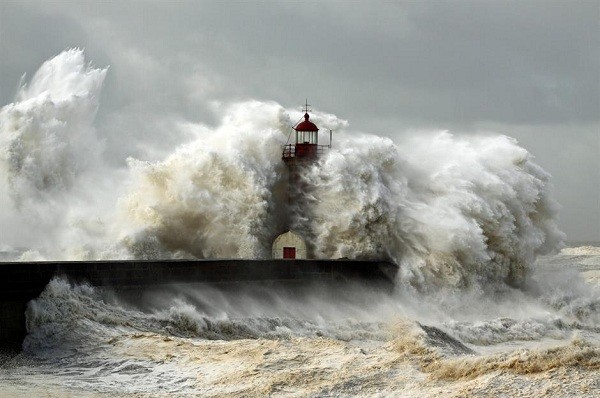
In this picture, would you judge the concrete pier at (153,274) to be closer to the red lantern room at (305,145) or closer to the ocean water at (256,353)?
the ocean water at (256,353)

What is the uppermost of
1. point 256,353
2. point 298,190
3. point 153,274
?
point 298,190

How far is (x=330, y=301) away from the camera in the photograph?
52.1ft

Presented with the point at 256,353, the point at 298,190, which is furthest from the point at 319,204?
the point at 256,353

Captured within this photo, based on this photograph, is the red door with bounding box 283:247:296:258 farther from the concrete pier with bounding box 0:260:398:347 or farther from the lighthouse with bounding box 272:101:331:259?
the concrete pier with bounding box 0:260:398:347

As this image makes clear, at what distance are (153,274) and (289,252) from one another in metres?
6.07

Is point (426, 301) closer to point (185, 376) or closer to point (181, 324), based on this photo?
point (181, 324)

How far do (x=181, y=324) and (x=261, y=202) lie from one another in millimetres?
6938

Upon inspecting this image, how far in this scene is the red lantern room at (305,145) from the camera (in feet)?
63.4

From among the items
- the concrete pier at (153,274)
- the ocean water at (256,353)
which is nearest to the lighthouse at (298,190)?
the concrete pier at (153,274)

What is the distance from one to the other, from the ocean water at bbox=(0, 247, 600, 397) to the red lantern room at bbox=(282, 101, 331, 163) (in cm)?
427

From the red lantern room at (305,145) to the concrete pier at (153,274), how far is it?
289 centimetres

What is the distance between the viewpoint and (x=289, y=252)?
18359 millimetres

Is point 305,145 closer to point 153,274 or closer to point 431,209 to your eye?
point 431,209

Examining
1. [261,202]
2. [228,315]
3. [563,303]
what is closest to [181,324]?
[228,315]
